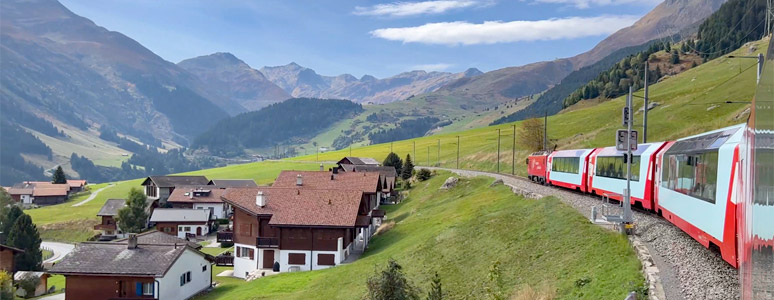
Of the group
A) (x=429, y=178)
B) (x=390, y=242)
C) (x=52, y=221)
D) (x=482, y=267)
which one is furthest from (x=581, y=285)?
(x=52, y=221)

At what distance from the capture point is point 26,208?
420ft

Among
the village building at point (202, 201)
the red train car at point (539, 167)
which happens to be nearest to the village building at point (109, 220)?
the village building at point (202, 201)

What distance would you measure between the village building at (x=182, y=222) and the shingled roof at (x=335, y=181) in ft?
74.7

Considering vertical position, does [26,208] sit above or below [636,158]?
below

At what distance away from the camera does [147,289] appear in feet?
130

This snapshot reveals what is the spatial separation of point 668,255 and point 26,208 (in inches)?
5543

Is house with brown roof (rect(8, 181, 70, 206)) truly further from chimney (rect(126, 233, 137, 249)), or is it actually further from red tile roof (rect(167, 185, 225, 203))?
chimney (rect(126, 233, 137, 249))

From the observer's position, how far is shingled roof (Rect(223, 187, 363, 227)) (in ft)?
159

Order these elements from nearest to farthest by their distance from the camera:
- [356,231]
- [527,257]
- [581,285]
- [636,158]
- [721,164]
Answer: [721,164]
[581,285]
[527,257]
[636,158]
[356,231]

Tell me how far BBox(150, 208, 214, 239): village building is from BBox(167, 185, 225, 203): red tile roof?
9.87m

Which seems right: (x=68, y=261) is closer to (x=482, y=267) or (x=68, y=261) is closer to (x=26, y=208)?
(x=482, y=267)

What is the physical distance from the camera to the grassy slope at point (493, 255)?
1797 cm

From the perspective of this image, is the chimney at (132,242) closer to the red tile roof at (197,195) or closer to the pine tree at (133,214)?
the pine tree at (133,214)

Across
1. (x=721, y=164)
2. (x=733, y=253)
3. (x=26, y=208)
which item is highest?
(x=721, y=164)
